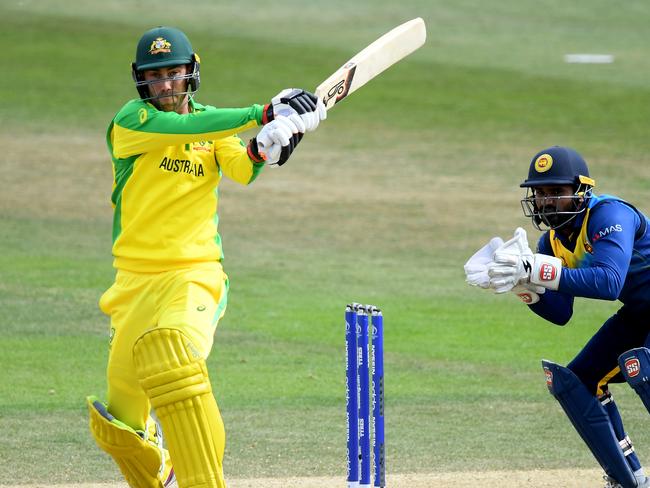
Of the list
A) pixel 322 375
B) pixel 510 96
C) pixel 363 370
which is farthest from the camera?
pixel 510 96

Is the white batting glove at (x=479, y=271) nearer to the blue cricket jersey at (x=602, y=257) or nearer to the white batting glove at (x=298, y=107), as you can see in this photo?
the blue cricket jersey at (x=602, y=257)

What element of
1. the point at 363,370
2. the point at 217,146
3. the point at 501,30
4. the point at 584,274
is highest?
the point at 501,30

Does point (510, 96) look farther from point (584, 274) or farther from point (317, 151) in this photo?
point (584, 274)

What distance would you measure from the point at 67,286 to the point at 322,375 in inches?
130

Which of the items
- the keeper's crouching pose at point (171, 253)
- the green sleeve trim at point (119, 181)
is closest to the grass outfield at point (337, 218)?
the keeper's crouching pose at point (171, 253)

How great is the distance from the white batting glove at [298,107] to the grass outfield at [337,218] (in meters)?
2.28

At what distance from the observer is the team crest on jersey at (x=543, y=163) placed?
5688mm

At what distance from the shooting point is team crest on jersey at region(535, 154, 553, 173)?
5.69m

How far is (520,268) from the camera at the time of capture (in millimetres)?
5211

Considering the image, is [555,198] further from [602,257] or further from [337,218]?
[337,218]

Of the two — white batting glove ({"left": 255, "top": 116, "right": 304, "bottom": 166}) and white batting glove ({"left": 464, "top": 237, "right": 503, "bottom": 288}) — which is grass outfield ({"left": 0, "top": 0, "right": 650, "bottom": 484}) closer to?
white batting glove ({"left": 464, "top": 237, "right": 503, "bottom": 288})

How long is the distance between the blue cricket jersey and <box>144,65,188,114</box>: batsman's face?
5.81 feet

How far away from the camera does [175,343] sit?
509cm

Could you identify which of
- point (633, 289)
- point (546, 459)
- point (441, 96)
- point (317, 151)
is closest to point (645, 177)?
point (317, 151)
